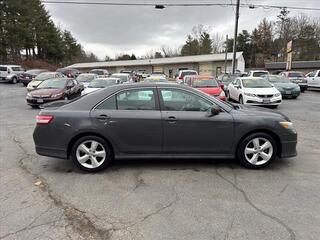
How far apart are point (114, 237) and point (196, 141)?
250cm

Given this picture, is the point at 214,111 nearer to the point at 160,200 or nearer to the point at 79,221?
the point at 160,200

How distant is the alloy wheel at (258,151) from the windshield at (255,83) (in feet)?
31.8

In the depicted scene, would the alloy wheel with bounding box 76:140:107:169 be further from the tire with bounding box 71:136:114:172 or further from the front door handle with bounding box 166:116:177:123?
the front door handle with bounding box 166:116:177:123

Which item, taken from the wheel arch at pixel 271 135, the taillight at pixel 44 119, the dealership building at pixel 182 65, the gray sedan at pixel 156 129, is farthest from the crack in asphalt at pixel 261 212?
the dealership building at pixel 182 65

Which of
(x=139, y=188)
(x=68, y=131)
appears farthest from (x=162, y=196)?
(x=68, y=131)

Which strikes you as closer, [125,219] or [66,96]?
[125,219]

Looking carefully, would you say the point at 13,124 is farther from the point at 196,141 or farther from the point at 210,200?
the point at 210,200

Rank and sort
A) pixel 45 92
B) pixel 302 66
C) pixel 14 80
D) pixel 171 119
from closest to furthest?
pixel 171 119 → pixel 45 92 → pixel 14 80 → pixel 302 66

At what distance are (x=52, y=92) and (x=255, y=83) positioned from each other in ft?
31.3

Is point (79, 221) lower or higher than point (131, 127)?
lower

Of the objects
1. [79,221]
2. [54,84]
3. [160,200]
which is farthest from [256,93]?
[79,221]

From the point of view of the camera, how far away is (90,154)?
5344 millimetres

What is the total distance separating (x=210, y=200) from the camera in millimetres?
4234

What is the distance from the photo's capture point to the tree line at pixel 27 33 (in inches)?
1877
